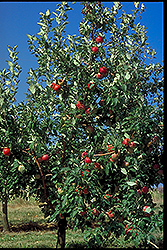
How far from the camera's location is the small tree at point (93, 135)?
4395 millimetres

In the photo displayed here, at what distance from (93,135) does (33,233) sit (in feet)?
23.1

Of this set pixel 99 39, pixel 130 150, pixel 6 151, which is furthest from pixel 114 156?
pixel 99 39

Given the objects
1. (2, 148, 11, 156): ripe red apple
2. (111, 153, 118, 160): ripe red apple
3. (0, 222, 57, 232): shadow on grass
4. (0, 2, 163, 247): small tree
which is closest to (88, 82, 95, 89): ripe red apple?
(0, 2, 163, 247): small tree

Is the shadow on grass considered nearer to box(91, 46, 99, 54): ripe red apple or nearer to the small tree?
the small tree

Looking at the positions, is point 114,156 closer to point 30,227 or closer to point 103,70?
point 103,70

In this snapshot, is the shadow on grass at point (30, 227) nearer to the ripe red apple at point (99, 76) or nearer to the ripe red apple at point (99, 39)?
the ripe red apple at point (99, 76)

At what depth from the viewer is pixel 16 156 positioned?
4.52 meters

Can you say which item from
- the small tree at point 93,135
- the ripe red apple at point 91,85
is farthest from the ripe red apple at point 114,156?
the ripe red apple at point 91,85

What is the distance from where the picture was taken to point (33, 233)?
10492 mm

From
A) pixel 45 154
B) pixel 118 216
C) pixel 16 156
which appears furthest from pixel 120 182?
pixel 16 156

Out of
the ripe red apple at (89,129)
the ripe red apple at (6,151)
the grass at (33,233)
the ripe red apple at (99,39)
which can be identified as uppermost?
the ripe red apple at (99,39)

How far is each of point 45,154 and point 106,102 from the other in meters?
1.31

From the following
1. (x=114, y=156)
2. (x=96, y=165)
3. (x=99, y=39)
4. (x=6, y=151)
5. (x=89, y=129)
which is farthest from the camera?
(x=99, y=39)

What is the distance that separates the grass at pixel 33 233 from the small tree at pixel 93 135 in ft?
2.79
